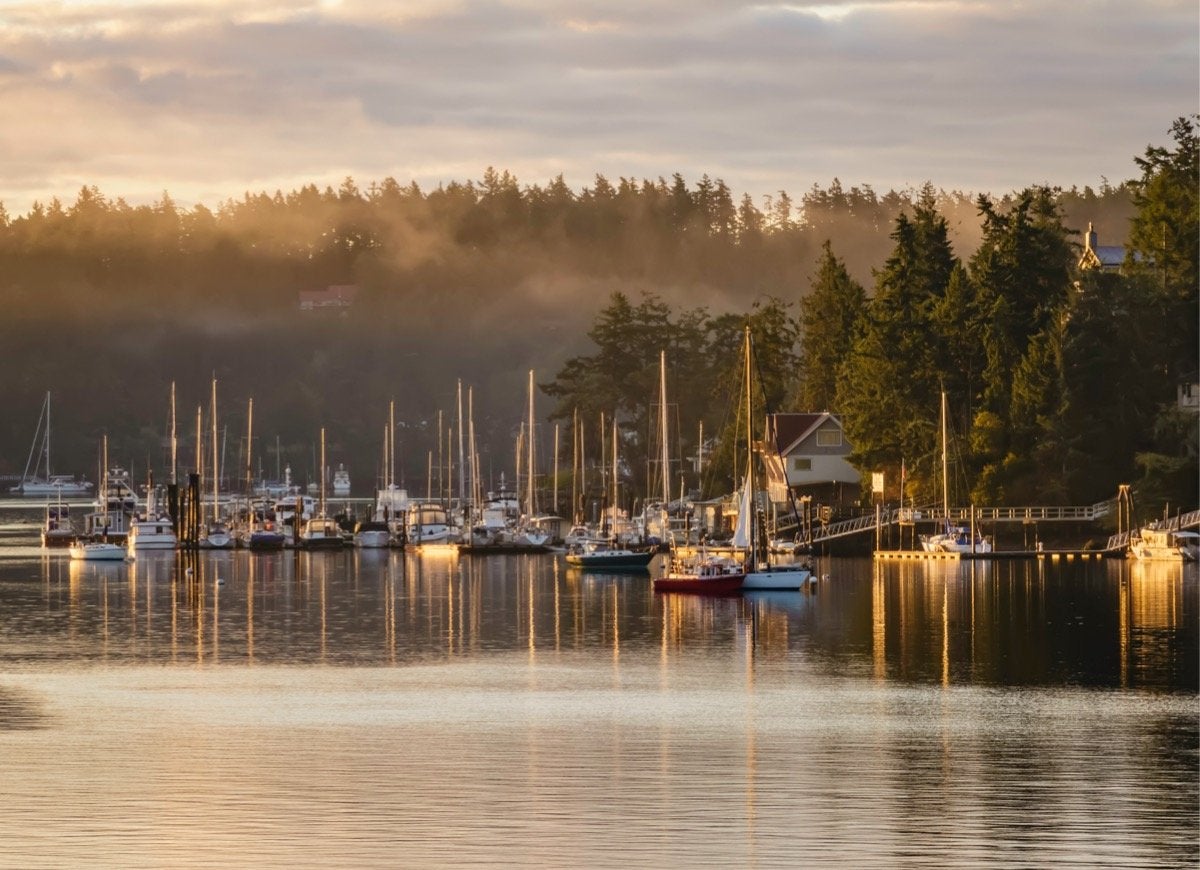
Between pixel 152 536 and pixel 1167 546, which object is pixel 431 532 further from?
pixel 1167 546

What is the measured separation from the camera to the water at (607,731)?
35219mm

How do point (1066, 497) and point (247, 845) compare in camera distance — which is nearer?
point (247, 845)

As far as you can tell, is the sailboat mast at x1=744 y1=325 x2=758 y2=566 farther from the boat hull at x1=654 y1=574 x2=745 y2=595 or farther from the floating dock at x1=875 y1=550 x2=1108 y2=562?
the floating dock at x1=875 y1=550 x2=1108 y2=562

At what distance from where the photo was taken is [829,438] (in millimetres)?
141625

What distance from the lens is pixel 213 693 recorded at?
5719cm

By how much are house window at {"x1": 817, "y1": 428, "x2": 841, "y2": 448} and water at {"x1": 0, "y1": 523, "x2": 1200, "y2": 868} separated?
160 ft

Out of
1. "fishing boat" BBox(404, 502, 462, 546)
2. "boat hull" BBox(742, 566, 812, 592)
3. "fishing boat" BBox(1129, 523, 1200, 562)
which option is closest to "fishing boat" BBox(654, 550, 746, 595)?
"boat hull" BBox(742, 566, 812, 592)

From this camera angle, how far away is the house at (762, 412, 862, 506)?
141250 millimetres

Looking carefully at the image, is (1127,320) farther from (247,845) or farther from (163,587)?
(247,845)

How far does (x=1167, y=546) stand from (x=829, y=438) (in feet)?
112

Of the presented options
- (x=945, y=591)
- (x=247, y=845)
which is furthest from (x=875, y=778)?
(x=945, y=591)

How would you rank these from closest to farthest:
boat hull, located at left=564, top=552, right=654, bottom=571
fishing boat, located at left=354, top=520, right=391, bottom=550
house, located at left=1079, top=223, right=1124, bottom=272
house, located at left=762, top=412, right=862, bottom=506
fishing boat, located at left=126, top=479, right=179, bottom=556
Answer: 1. boat hull, located at left=564, top=552, right=654, bottom=571
2. fishing boat, located at left=126, top=479, right=179, bottom=556
3. house, located at left=762, top=412, right=862, bottom=506
4. fishing boat, located at left=354, top=520, right=391, bottom=550
5. house, located at left=1079, top=223, right=1124, bottom=272

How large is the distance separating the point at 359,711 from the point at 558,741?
7.58 m

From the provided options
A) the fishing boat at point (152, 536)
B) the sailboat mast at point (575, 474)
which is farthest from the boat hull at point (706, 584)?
the sailboat mast at point (575, 474)
